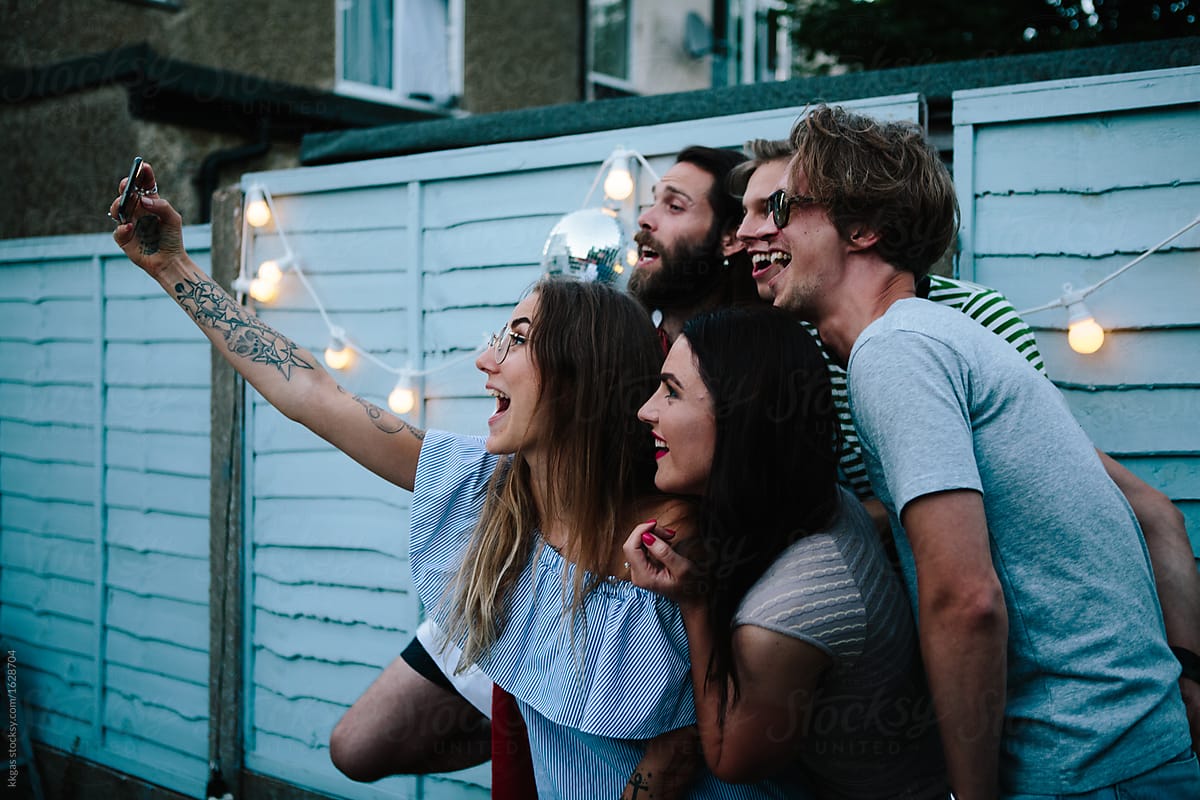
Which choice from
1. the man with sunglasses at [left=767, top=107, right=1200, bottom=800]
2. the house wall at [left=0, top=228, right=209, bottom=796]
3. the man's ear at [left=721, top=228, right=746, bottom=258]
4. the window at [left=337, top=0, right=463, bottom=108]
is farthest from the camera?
the window at [left=337, top=0, right=463, bottom=108]

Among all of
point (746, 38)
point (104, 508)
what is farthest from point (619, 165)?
point (746, 38)

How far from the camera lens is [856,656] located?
1.73 m

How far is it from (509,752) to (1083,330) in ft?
6.07

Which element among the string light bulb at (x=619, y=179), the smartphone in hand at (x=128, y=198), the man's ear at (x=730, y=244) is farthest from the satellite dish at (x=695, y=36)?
the smartphone in hand at (x=128, y=198)

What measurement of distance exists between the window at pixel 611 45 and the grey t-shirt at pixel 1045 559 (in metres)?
9.83

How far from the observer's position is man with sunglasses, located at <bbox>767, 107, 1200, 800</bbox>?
1525 mm

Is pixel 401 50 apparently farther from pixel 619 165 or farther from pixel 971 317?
pixel 971 317

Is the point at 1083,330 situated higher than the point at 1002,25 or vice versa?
the point at 1002,25

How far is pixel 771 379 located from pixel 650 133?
178 centimetres

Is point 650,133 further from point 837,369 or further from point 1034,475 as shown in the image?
point 1034,475

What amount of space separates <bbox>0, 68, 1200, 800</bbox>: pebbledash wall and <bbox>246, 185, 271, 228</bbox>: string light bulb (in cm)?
6

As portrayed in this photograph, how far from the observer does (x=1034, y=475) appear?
1624mm

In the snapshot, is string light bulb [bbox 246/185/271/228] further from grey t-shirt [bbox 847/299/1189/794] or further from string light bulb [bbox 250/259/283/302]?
grey t-shirt [bbox 847/299/1189/794]

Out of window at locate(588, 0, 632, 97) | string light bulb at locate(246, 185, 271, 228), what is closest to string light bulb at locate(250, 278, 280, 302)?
string light bulb at locate(246, 185, 271, 228)
